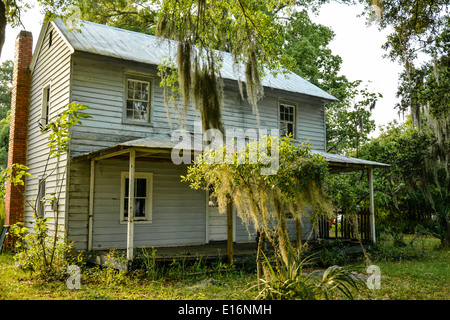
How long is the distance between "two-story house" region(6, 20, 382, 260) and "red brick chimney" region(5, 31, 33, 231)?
0.03 m

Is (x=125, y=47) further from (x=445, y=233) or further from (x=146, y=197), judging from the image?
(x=445, y=233)

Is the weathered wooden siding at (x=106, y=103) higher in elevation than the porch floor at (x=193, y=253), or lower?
higher

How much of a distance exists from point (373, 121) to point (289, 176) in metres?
18.4

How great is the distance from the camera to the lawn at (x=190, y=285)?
6758 millimetres

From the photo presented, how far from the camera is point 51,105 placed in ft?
38.7

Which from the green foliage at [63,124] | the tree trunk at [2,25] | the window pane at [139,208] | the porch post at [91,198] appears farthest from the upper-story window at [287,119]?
the tree trunk at [2,25]

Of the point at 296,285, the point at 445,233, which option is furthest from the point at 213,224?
the point at 445,233

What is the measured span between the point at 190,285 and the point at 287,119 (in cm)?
823

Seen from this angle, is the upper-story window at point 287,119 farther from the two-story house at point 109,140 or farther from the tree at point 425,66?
the tree at point 425,66

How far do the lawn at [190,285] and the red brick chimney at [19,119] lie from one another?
304 cm

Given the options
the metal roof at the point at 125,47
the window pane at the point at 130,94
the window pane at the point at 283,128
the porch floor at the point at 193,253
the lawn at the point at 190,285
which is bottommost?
the lawn at the point at 190,285

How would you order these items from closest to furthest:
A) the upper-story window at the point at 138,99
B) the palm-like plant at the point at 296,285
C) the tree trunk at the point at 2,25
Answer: the palm-like plant at the point at 296,285 < the tree trunk at the point at 2,25 < the upper-story window at the point at 138,99

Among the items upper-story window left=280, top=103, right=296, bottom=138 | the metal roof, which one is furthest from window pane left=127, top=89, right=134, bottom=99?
upper-story window left=280, top=103, right=296, bottom=138

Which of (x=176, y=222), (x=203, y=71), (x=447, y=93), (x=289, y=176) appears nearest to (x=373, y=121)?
(x=447, y=93)
